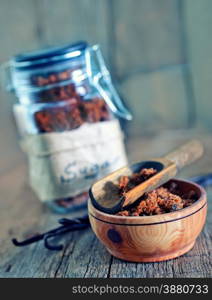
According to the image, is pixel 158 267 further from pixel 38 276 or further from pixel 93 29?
pixel 93 29

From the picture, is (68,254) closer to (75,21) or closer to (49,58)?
(49,58)

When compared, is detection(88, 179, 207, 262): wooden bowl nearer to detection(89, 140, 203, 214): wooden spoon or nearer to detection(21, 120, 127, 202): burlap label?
detection(89, 140, 203, 214): wooden spoon

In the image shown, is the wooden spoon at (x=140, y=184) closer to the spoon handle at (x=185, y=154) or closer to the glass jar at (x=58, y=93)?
the spoon handle at (x=185, y=154)

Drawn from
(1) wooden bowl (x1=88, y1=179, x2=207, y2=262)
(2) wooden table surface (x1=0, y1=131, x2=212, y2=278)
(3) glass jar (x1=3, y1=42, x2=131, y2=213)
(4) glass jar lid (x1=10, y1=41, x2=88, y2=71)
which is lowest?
(2) wooden table surface (x1=0, y1=131, x2=212, y2=278)

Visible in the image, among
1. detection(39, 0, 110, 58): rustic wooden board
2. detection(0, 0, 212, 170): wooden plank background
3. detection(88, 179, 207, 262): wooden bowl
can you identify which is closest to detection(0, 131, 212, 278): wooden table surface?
detection(88, 179, 207, 262): wooden bowl

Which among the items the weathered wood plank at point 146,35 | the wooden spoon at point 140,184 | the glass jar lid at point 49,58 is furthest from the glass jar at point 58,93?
the weathered wood plank at point 146,35

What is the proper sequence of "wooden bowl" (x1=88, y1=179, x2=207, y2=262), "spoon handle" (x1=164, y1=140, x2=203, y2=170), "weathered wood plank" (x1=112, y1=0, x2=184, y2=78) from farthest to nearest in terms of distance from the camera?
"weathered wood plank" (x1=112, y1=0, x2=184, y2=78), "spoon handle" (x1=164, y1=140, x2=203, y2=170), "wooden bowl" (x1=88, y1=179, x2=207, y2=262)

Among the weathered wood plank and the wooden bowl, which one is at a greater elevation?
the weathered wood plank

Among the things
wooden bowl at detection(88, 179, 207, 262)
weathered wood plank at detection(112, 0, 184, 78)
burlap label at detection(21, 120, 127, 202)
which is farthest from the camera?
weathered wood plank at detection(112, 0, 184, 78)

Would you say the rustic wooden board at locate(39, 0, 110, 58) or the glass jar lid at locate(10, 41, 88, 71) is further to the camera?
the rustic wooden board at locate(39, 0, 110, 58)
